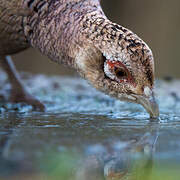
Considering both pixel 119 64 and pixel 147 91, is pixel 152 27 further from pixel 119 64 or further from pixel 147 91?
pixel 119 64

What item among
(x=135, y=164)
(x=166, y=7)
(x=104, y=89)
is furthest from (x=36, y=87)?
Answer: (x=166, y=7)

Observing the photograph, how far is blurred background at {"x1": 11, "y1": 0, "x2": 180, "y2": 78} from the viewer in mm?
13391

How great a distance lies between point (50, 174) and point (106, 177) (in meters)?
0.31

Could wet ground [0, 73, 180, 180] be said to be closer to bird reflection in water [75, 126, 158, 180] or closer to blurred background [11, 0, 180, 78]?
bird reflection in water [75, 126, 158, 180]

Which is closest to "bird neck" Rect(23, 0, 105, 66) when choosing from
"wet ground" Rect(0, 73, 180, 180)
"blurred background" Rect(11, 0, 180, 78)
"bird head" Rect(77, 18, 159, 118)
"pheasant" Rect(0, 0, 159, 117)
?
"pheasant" Rect(0, 0, 159, 117)

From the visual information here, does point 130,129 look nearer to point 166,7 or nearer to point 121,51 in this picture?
point 121,51

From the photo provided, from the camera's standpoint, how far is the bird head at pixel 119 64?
381 centimetres

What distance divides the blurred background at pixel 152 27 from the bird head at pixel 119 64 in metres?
9.06

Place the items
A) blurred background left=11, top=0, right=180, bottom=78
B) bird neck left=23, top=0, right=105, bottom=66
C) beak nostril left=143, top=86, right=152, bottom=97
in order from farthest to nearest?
blurred background left=11, top=0, right=180, bottom=78 → bird neck left=23, top=0, right=105, bottom=66 → beak nostril left=143, top=86, right=152, bottom=97

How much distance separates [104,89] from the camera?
13.7 feet

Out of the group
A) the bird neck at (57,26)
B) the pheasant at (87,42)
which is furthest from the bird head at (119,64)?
the bird neck at (57,26)

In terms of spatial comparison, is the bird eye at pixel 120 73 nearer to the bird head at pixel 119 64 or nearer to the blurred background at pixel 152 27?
the bird head at pixel 119 64

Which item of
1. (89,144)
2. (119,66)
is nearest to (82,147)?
(89,144)

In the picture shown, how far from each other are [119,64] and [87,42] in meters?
0.39
